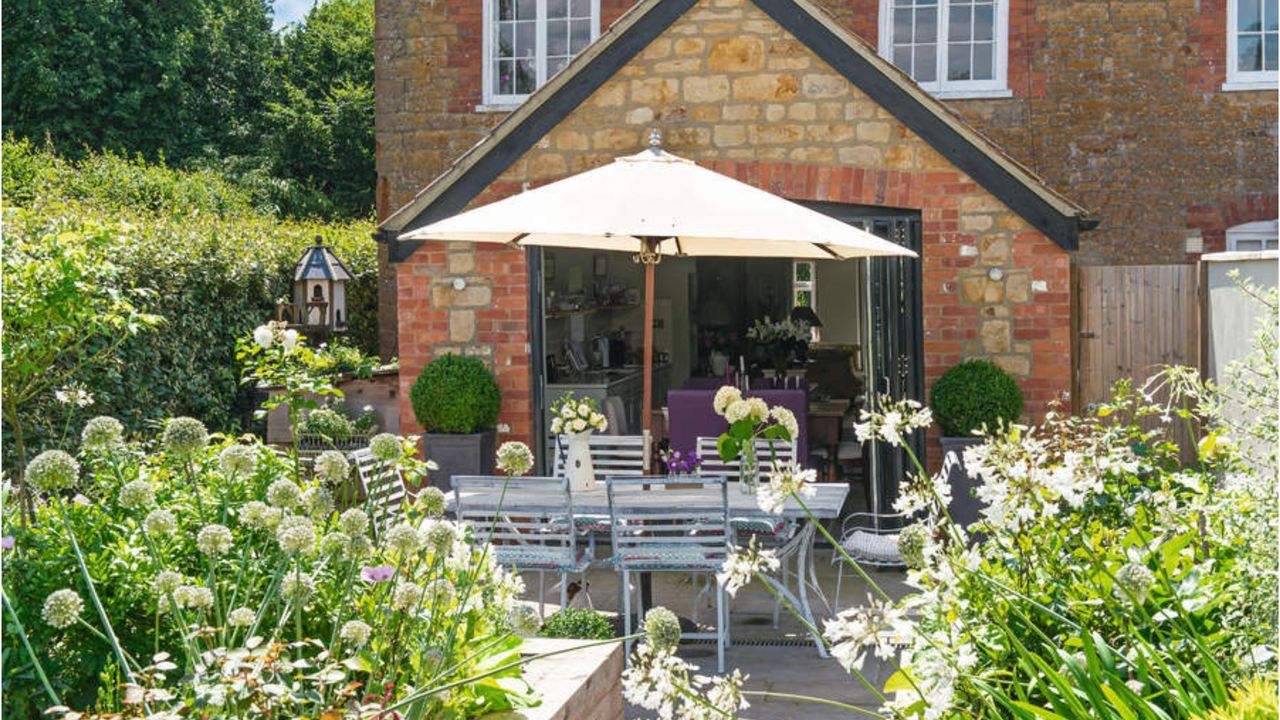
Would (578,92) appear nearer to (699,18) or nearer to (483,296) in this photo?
(699,18)

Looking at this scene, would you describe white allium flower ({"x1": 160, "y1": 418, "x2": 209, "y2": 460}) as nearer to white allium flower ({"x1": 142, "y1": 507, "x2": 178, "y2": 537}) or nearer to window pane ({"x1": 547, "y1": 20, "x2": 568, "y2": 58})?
white allium flower ({"x1": 142, "y1": 507, "x2": 178, "y2": 537})

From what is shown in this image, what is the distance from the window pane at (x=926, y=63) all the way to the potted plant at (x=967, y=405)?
479 centimetres

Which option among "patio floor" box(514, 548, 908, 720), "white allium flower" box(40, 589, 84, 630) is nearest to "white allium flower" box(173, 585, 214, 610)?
"white allium flower" box(40, 589, 84, 630)

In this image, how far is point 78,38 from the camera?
82.3 ft

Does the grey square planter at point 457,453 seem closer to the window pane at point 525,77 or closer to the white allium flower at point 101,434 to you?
the window pane at point 525,77

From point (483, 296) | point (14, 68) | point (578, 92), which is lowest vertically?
point (483, 296)

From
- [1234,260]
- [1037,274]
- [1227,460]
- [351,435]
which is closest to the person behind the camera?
[1227,460]

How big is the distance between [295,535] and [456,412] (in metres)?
6.95

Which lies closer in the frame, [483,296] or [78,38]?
[483,296]

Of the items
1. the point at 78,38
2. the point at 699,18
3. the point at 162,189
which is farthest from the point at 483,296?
the point at 78,38

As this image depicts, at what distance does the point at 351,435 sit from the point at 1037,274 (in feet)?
19.4

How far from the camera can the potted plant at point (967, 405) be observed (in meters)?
9.19

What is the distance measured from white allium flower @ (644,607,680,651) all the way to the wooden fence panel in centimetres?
793

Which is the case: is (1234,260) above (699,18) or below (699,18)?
below
